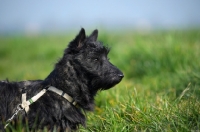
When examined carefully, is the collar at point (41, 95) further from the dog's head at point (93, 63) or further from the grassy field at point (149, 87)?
the grassy field at point (149, 87)

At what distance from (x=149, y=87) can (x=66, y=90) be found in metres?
3.02

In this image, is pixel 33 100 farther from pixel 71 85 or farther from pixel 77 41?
pixel 77 41

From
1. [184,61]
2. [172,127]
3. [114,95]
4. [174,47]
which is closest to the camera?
[172,127]

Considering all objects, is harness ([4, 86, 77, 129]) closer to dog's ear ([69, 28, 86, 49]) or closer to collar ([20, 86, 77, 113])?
collar ([20, 86, 77, 113])

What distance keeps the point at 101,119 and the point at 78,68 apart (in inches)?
31.3

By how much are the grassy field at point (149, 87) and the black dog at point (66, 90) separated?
0.36m

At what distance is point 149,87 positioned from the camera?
6.73 metres

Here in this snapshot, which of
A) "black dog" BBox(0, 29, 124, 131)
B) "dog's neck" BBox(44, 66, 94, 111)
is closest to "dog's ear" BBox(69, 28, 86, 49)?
"black dog" BBox(0, 29, 124, 131)

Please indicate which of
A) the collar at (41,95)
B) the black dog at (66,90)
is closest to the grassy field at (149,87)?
the black dog at (66,90)

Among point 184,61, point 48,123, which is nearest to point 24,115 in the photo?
point 48,123

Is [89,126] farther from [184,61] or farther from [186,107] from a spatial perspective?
[184,61]

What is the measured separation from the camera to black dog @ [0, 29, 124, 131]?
12.7 feet

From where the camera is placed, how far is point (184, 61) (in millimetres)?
7578

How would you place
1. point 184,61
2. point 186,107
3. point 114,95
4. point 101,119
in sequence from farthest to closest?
1. point 184,61
2. point 114,95
3. point 101,119
4. point 186,107
